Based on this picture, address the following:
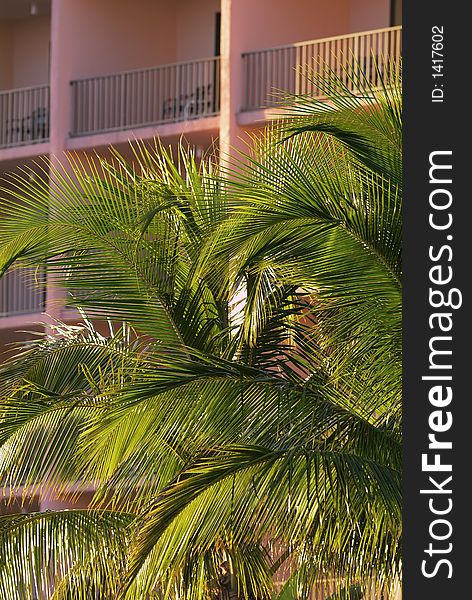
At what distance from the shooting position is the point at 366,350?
10492 mm

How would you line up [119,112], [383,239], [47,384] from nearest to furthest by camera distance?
[383,239], [47,384], [119,112]

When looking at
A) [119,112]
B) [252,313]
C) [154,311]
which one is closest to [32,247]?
[154,311]

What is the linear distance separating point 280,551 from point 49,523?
2000 mm

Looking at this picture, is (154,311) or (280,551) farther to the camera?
(280,551)

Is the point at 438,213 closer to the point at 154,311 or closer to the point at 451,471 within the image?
the point at 451,471

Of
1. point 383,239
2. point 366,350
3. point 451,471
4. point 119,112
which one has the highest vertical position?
point 119,112

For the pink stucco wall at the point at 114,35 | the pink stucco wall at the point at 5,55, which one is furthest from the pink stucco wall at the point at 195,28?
the pink stucco wall at the point at 5,55

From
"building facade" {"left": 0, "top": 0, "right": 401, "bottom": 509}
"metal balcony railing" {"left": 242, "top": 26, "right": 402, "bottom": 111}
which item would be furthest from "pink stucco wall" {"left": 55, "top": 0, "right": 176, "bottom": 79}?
"metal balcony railing" {"left": 242, "top": 26, "right": 402, "bottom": 111}

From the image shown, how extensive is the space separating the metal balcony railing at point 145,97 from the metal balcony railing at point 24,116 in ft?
3.28

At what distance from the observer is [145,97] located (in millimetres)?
26594

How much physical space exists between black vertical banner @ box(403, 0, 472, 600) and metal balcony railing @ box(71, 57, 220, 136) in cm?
1638

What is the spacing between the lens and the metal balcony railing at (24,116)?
27.0m

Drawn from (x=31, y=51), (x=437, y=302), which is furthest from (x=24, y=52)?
(x=437, y=302)

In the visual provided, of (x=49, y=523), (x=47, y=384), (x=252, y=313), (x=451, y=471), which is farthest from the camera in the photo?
(x=47, y=384)
